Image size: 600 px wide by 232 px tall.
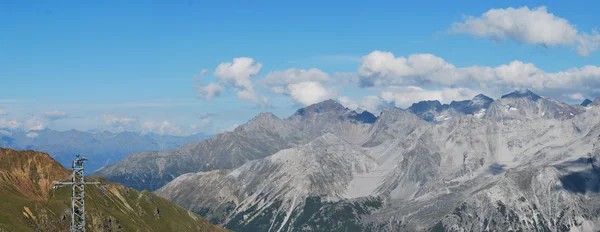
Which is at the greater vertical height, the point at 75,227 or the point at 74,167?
the point at 74,167
